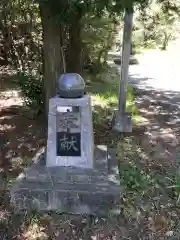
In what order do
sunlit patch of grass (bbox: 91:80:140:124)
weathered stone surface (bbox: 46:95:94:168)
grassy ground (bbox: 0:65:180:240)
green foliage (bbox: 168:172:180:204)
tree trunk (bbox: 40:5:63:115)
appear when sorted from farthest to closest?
1. sunlit patch of grass (bbox: 91:80:140:124)
2. tree trunk (bbox: 40:5:63:115)
3. green foliage (bbox: 168:172:180:204)
4. weathered stone surface (bbox: 46:95:94:168)
5. grassy ground (bbox: 0:65:180:240)

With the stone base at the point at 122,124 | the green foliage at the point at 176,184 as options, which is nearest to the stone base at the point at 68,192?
the green foliage at the point at 176,184

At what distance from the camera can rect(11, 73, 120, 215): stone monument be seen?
3330mm

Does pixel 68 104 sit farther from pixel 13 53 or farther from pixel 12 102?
pixel 13 53

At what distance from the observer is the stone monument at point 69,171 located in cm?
333

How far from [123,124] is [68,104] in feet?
6.34

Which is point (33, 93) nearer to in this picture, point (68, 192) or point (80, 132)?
point (80, 132)

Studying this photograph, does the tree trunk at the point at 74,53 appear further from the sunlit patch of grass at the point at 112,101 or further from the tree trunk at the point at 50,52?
the tree trunk at the point at 50,52

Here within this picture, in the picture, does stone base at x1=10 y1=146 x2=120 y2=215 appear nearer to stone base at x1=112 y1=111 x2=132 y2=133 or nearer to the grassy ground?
the grassy ground

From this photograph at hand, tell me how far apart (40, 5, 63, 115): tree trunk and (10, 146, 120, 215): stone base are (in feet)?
5.06

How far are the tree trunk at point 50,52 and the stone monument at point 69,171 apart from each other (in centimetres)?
117

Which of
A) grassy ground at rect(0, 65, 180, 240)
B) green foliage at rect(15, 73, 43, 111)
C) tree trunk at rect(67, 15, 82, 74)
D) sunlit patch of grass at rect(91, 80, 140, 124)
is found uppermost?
tree trunk at rect(67, 15, 82, 74)

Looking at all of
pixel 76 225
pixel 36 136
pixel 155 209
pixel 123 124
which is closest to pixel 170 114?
pixel 123 124

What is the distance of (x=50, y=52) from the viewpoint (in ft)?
15.0

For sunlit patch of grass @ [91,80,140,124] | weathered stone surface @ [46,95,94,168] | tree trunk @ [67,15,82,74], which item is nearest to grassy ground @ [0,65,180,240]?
weathered stone surface @ [46,95,94,168]
